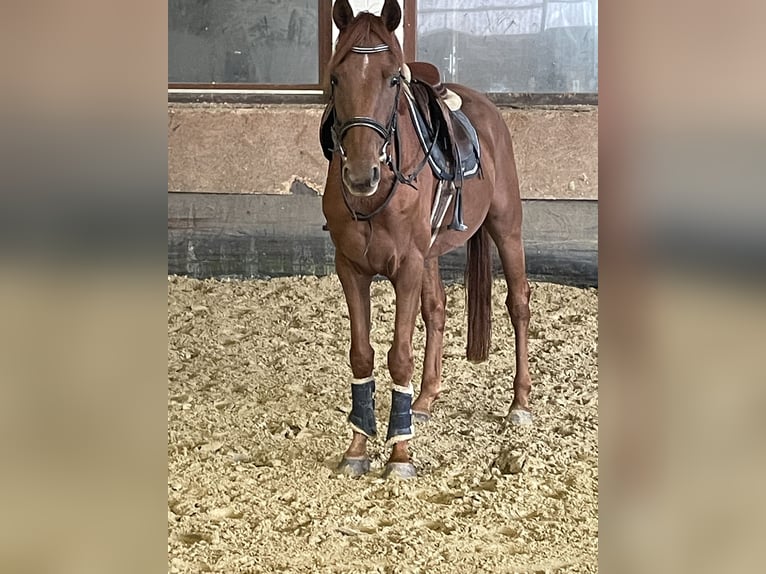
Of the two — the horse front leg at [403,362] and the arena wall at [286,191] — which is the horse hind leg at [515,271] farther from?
the arena wall at [286,191]

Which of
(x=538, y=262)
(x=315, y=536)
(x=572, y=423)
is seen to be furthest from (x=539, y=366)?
(x=315, y=536)

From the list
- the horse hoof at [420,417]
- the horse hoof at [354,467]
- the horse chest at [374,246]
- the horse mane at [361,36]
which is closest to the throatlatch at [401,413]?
the horse hoof at [354,467]

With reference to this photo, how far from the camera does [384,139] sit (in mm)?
1763

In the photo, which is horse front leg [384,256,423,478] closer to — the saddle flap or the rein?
the rein

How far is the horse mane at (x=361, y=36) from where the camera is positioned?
1.71 metres

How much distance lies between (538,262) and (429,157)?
8.44 ft

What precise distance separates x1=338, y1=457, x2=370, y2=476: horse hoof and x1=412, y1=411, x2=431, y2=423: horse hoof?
0.46m

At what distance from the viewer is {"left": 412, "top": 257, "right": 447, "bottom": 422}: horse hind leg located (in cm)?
261

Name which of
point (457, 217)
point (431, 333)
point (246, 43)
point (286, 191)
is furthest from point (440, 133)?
point (246, 43)

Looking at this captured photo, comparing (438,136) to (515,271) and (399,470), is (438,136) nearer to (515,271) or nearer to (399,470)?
(515,271)

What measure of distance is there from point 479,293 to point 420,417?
1.56 feet

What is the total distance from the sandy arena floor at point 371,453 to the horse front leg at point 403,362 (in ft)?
0.24
